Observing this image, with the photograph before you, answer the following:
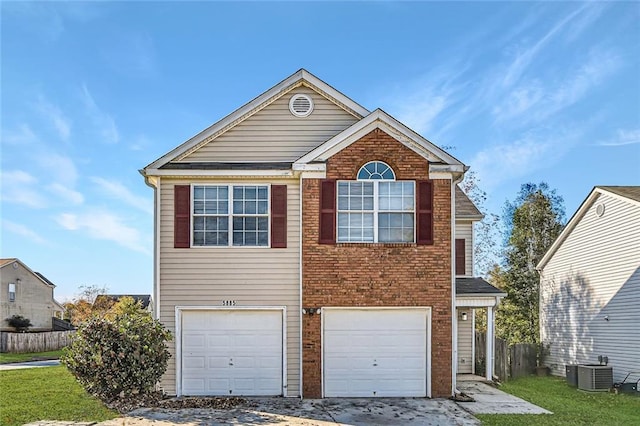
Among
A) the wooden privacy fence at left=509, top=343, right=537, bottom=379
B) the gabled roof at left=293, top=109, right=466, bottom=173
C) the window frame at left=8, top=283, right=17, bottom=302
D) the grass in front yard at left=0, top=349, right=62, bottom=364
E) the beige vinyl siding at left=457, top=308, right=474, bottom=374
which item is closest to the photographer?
the gabled roof at left=293, top=109, right=466, bottom=173

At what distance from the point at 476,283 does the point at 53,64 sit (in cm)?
1363

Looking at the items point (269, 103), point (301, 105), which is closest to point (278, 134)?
point (269, 103)

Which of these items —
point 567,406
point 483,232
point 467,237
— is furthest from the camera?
point 483,232

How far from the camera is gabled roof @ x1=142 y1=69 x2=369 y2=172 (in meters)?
14.3

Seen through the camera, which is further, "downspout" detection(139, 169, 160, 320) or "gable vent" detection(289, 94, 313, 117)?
"gable vent" detection(289, 94, 313, 117)

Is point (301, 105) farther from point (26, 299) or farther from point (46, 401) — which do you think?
point (26, 299)

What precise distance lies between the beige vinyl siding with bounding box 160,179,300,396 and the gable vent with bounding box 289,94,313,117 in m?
2.86

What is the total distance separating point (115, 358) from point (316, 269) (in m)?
4.84

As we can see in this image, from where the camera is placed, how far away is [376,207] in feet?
45.3

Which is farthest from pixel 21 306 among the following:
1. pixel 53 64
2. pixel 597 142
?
pixel 597 142

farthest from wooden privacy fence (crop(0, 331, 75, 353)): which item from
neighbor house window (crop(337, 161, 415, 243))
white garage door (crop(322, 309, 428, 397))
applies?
neighbor house window (crop(337, 161, 415, 243))

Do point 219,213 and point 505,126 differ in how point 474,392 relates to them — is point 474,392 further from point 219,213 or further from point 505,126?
point 505,126

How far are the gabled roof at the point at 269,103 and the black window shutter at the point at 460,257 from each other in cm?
639

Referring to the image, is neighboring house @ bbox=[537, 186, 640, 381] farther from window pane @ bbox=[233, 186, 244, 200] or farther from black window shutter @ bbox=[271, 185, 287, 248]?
window pane @ bbox=[233, 186, 244, 200]
